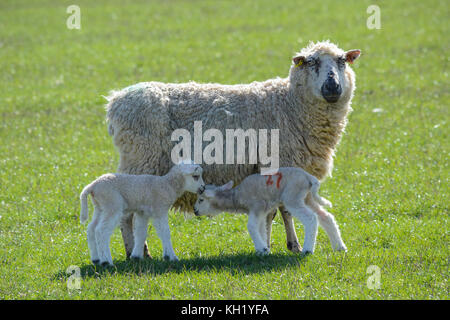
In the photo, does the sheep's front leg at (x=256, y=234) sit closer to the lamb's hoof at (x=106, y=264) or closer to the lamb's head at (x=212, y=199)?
the lamb's head at (x=212, y=199)

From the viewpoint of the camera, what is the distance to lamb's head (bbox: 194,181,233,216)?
8.09 metres

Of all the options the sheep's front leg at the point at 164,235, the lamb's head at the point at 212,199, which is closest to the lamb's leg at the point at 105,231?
A: the sheep's front leg at the point at 164,235

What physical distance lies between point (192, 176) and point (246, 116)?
125 cm

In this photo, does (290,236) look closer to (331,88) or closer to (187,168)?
(187,168)

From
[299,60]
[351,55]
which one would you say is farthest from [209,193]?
[351,55]

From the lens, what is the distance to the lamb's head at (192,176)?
7.92 metres

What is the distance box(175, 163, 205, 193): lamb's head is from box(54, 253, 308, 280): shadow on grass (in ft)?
2.89

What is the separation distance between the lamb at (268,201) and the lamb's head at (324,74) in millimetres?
1203

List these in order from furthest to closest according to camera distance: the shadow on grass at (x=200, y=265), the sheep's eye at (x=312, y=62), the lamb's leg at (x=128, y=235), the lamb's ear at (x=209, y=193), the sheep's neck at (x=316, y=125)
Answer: the sheep's neck at (x=316, y=125) < the sheep's eye at (x=312, y=62) < the lamb's leg at (x=128, y=235) < the lamb's ear at (x=209, y=193) < the shadow on grass at (x=200, y=265)

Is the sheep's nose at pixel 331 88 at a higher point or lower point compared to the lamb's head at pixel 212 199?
higher

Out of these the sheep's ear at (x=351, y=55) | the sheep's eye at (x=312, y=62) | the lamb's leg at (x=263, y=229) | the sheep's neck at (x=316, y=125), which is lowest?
the lamb's leg at (x=263, y=229)

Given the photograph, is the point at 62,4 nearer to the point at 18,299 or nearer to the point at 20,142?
the point at 20,142

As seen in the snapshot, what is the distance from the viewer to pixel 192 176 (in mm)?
7965
